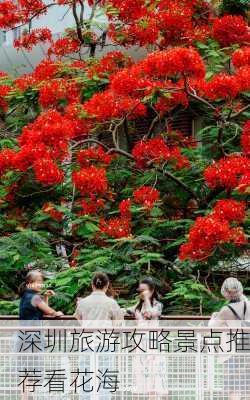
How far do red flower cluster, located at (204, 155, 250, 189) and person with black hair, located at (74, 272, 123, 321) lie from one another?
4155mm

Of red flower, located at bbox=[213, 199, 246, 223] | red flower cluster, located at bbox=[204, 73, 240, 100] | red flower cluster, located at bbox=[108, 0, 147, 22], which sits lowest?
red flower, located at bbox=[213, 199, 246, 223]

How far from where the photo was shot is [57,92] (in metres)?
16.1

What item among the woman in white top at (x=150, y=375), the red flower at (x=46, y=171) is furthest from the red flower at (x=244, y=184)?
the woman in white top at (x=150, y=375)

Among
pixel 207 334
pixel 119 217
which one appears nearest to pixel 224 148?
pixel 119 217

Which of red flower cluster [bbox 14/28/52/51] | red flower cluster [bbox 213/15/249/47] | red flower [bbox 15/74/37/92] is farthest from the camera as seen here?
red flower cluster [bbox 14/28/52/51]

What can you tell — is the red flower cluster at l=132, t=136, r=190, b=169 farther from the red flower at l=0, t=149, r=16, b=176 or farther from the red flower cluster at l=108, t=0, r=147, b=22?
the red flower cluster at l=108, t=0, r=147, b=22

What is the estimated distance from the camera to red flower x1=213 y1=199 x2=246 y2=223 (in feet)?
44.3

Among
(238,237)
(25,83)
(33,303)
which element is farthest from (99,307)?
(25,83)

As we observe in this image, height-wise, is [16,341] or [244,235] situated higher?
[244,235]

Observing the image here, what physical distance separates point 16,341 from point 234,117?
6.60m

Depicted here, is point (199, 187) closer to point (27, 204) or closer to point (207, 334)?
point (27, 204)

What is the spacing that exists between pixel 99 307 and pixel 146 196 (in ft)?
14.5

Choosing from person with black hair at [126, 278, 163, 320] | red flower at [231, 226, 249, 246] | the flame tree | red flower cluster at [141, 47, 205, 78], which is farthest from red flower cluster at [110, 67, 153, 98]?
person with black hair at [126, 278, 163, 320]

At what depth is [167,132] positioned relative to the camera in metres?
16.0
